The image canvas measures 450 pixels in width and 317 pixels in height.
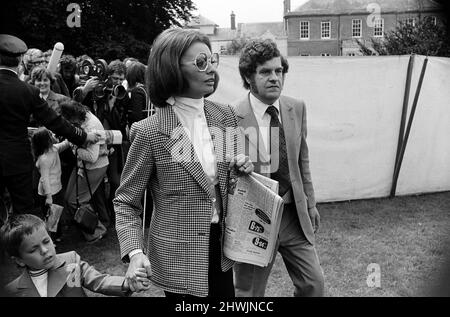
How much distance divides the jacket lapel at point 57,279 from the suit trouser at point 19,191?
128 cm

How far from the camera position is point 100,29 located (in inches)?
376

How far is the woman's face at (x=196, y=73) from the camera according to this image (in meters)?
1.64

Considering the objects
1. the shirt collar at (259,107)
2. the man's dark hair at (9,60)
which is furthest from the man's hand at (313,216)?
the man's dark hair at (9,60)

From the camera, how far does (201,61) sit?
1.64m

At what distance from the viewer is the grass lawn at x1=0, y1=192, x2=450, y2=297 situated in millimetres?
3346

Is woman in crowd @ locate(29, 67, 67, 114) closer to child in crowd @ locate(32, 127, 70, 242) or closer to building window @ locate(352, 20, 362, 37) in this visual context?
child in crowd @ locate(32, 127, 70, 242)

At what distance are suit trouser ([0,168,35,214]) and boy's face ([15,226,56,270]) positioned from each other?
1173 mm

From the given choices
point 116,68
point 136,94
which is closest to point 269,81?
point 136,94

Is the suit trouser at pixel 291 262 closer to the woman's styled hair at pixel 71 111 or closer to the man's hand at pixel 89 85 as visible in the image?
the woman's styled hair at pixel 71 111

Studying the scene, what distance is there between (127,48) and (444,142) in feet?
19.6
